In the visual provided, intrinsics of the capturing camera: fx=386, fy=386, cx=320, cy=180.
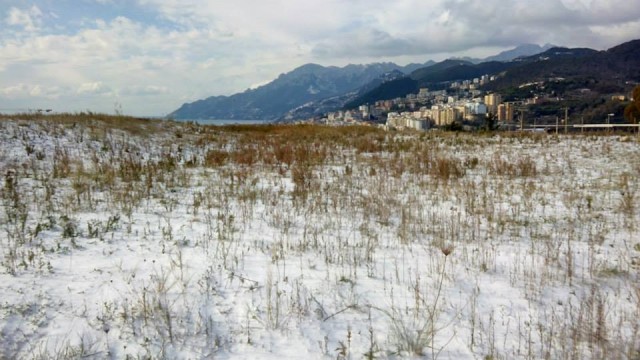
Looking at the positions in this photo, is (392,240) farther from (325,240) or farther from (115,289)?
(115,289)

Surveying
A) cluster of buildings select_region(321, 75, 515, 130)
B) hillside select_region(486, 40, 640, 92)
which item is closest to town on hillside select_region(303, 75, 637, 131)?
cluster of buildings select_region(321, 75, 515, 130)

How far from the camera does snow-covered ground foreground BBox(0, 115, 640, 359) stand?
3336 millimetres

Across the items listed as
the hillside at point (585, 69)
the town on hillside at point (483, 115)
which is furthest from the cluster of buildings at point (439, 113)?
the hillside at point (585, 69)

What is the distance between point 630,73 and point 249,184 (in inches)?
6779

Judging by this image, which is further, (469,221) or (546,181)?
(546,181)

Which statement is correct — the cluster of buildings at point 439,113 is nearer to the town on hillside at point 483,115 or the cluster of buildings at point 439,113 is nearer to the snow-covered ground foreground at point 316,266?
the town on hillside at point 483,115

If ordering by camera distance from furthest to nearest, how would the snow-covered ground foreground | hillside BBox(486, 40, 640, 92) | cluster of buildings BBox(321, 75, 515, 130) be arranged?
hillside BBox(486, 40, 640, 92) < cluster of buildings BBox(321, 75, 515, 130) < the snow-covered ground foreground

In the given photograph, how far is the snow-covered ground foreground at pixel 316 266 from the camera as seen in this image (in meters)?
3.34

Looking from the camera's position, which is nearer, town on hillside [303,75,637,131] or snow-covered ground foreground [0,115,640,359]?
snow-covered ground foreground [0,115,640,359]

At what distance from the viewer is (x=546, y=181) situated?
9.32 meters

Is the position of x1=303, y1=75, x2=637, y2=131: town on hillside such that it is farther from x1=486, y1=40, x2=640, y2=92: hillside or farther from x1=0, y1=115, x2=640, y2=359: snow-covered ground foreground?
x1=0, y1=115, x2=640, y2=359: snow-covered ground foreground

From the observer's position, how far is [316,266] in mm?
4734

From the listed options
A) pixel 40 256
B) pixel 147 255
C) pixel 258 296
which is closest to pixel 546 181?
pixel 258 296

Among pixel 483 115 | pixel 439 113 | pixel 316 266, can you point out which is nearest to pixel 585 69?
pixel 483 115
